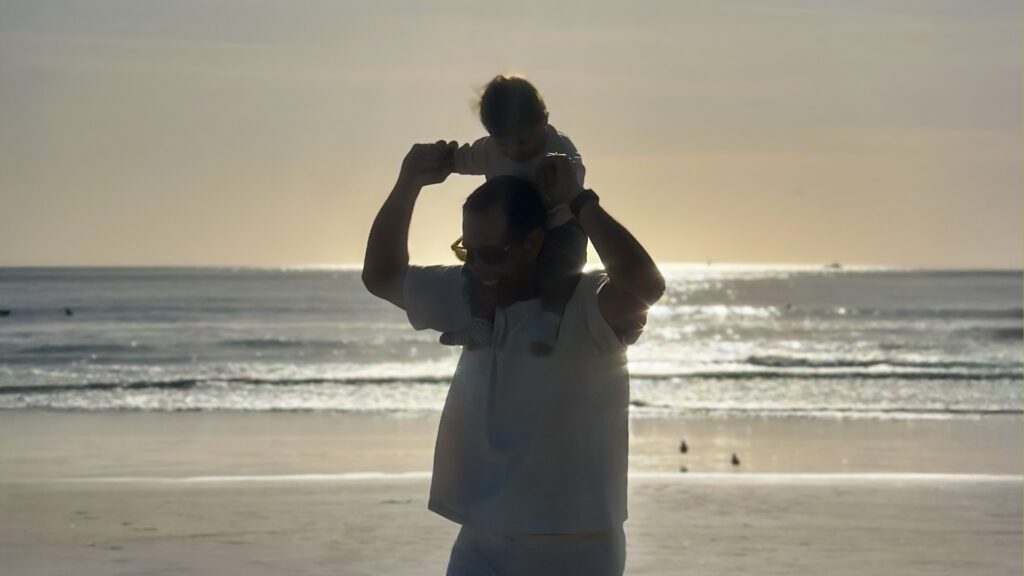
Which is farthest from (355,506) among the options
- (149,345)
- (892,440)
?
(149,345)

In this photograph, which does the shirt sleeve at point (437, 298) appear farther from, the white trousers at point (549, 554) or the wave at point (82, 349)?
the wave at point (82, 349)

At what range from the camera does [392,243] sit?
2.74 meters

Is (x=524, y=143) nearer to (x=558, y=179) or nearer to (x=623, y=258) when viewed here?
(x=558, y=179)

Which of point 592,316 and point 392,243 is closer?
point 592,316

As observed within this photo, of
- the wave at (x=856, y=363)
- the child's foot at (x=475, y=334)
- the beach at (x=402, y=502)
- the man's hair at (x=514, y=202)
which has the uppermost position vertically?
the man's hair at (x=514, y=202)

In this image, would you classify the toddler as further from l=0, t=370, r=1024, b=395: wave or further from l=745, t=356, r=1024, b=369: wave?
l=745, t=356, r=1024, b=369: wave

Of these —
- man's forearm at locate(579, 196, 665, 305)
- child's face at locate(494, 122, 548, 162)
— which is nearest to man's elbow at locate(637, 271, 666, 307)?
man's forearm at locate(579, 196, 665, 305)

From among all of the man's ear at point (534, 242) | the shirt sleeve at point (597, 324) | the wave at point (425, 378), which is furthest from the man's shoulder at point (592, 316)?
the wave at point (425, 378)

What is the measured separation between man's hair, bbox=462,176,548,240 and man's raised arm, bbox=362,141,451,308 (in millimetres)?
224

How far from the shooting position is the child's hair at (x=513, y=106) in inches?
104

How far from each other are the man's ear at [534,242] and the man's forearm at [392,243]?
31cm

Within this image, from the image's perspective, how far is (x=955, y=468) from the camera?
1265 cm

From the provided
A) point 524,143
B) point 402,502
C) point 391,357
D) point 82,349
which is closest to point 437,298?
point 524,143

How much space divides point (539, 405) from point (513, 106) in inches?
23.1
